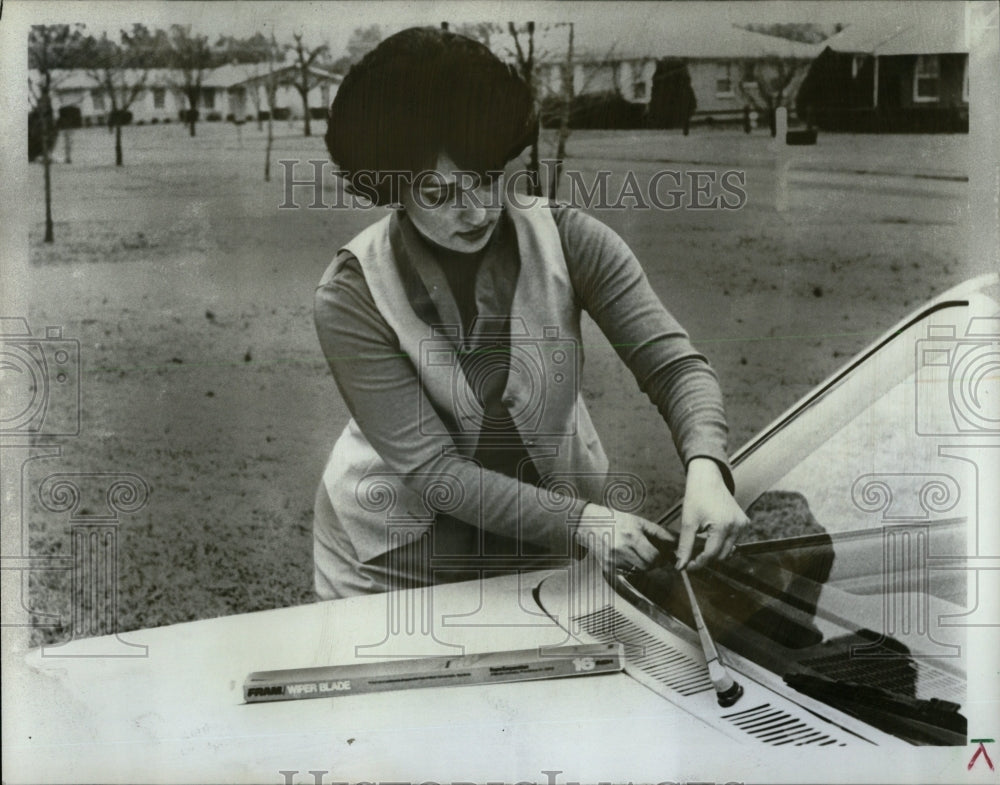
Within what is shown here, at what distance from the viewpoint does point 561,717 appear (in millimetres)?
3430

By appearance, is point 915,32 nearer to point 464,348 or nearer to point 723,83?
point 723,83

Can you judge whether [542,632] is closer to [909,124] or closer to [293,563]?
[293,563]

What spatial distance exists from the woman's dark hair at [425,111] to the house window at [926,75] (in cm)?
112

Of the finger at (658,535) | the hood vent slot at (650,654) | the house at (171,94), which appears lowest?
the hood vent slot at (650,654)

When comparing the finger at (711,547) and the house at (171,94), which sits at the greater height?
the house at (171,94)

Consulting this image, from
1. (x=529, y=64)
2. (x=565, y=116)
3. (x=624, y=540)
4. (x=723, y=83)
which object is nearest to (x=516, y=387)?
(x=624, y=540)

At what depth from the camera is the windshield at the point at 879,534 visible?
135 inches

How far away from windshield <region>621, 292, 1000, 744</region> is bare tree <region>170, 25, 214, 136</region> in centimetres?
187

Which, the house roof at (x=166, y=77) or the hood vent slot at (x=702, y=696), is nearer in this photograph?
the hood vent slot at (x=702, y=696)

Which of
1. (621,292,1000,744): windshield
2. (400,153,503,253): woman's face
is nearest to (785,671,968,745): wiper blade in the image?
(621,292,1000,744): windshield

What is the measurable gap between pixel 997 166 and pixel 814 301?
0.67 meters

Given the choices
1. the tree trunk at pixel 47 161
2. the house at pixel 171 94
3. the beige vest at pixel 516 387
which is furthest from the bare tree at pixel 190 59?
the beige vest at pixel 516 387

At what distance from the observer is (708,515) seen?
345 cm
